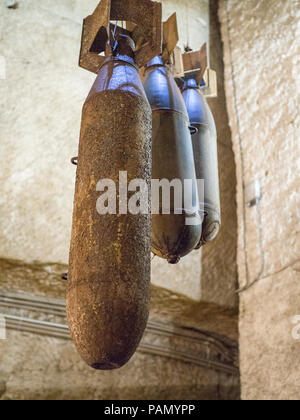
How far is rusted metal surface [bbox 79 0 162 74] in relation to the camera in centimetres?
126

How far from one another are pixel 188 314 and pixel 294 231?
66cm

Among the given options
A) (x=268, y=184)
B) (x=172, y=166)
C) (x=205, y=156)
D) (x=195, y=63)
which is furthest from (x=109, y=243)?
(x=268, y=184)

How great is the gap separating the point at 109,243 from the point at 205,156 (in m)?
0.65

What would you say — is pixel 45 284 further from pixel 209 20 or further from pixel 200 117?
pixel 209 20

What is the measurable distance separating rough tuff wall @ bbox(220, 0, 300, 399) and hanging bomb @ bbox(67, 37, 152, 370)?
1.04 m

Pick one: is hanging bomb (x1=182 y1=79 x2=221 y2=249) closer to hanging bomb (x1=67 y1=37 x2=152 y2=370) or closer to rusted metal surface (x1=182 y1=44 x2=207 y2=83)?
rusted metal surface (x1=182 y1=44 x2=207 y2=83)

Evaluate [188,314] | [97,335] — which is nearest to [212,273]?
[188,314]

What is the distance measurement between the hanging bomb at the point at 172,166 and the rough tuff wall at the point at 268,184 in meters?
0.78

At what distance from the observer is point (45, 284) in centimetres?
194

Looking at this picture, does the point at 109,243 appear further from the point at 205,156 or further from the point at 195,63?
the point at 195,63

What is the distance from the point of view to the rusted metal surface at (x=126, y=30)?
1258 mm

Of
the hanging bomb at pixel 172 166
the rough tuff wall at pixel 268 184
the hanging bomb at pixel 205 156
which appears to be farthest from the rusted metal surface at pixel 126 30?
the rough tuff wall at pixel 268 184

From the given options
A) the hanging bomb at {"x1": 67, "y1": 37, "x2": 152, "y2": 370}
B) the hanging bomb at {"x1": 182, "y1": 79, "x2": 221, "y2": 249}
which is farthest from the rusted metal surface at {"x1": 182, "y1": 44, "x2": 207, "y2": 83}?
the hanging bomb at {"x1": 67, "y1": 37, "x2": 152, "y2": 370}

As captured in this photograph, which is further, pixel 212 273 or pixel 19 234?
pixel 212 273
